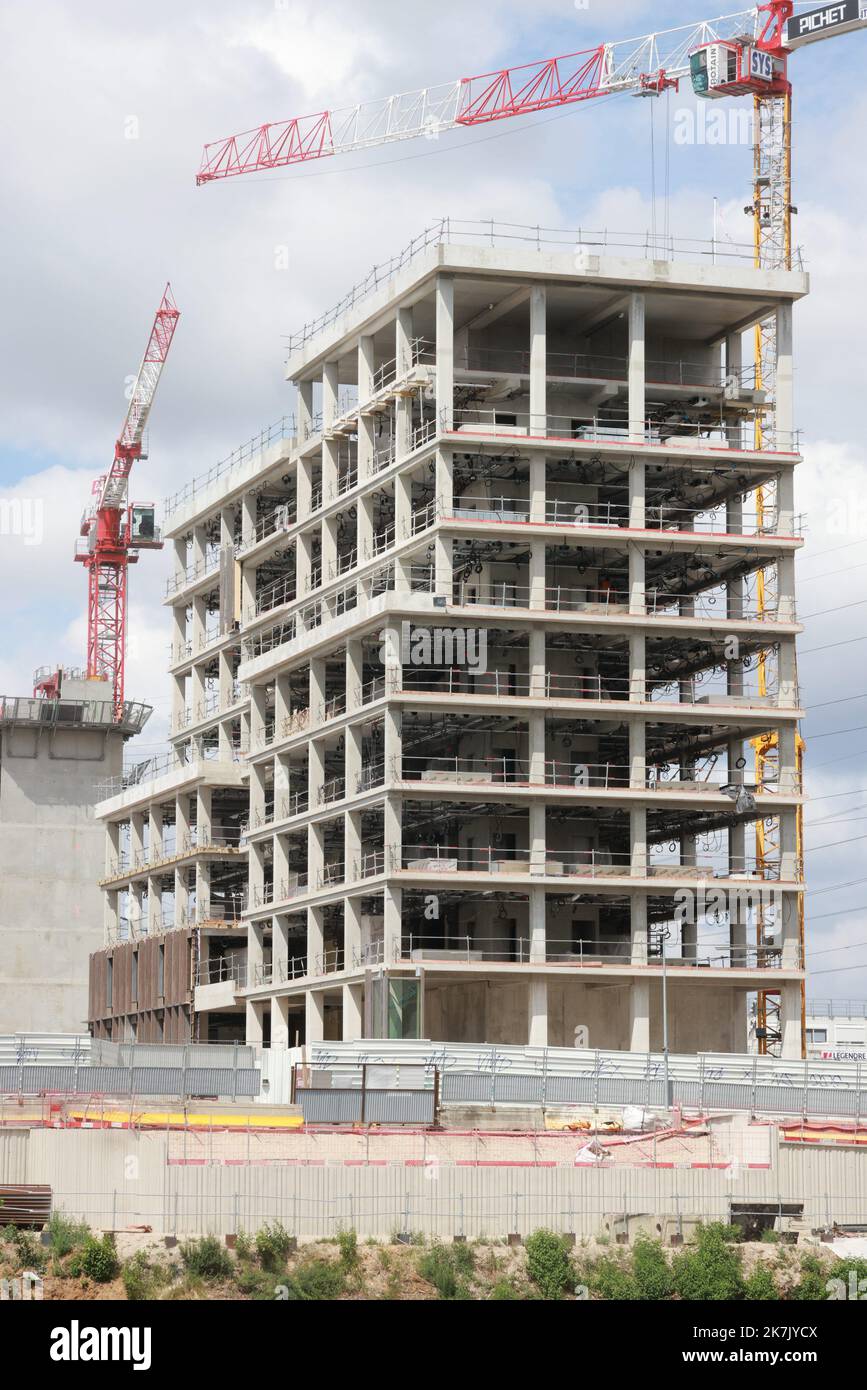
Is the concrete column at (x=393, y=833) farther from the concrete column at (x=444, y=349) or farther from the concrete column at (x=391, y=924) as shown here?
the concrete column at (x=444, y=349)

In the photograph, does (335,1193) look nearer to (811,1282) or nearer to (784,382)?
(811,1282)

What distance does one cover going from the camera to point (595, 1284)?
6088cm

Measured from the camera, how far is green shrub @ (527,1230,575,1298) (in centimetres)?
6022

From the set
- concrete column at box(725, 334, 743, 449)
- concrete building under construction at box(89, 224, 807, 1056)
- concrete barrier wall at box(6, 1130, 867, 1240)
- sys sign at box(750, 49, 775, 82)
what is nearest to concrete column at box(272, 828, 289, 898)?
→ concrete building under construction at box(89, 224, 807, 1056)

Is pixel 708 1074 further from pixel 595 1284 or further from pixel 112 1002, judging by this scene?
pixel 112 1002

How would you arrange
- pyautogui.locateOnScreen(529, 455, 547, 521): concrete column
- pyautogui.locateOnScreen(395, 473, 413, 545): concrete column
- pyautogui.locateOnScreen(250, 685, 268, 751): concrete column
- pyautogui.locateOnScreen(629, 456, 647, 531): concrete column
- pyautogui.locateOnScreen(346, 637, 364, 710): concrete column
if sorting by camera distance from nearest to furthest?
1. pyautogui.locateOnScreen(529, 455, 547, 521): concrete column
2. pyautogui.locateOnScreen(629, 456, 647, 531): concrete column
3. pyautogui.locateOnScreen(395, 473, 413, 545): concrete column
4. pyautogui.locateOnScreen(346, 637, 364, 710): concrete column
5. pyautogui.locateOnScreen(250, 685, 268, 751): concrete column

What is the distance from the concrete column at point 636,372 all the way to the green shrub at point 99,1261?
57350 mm

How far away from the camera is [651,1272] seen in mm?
60781

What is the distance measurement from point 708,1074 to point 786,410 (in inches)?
1405

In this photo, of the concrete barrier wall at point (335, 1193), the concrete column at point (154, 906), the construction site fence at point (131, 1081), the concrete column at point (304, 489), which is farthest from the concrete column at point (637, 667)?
the concrete column at point (154, 906)

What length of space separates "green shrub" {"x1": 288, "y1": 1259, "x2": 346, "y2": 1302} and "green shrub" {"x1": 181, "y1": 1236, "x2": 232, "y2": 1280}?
1.79 metres

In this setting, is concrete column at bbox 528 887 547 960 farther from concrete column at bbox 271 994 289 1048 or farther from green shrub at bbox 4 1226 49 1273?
green shrub at bbox 4 1226 49 1273

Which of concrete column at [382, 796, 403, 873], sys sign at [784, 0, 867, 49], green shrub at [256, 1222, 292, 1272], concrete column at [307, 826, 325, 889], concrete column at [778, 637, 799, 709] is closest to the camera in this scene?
green shrub at [256, 1222, 292, 1272]
